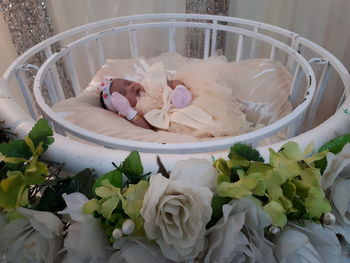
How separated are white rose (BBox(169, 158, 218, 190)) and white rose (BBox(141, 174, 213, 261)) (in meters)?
0.02

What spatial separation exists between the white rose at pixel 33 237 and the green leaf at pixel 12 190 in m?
0.02

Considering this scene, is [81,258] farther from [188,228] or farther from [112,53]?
[112,53]

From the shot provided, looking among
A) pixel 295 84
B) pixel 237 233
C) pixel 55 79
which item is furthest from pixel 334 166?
pixel 55 79

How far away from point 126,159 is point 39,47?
525 millimetres

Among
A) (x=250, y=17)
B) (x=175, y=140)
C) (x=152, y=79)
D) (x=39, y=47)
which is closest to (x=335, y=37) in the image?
(x=250, y=17)

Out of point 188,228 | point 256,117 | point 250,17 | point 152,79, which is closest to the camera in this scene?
point 188,228

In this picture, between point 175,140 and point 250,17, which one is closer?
point 175,140

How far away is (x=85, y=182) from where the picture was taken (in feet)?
1.07

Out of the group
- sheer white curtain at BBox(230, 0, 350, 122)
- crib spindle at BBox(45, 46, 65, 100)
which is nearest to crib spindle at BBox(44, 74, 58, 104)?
crib spindle at BBox(45, 46, 65, 100)

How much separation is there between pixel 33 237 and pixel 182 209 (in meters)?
0.17

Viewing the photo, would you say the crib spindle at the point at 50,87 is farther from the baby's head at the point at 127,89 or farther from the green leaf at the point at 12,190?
the green leaf at the point at 12,190

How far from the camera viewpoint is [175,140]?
730 mm

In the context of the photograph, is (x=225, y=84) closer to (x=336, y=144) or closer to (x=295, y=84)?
(x=295, y=84)

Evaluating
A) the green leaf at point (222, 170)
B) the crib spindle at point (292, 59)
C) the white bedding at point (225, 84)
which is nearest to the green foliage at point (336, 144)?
the green leaf at point (222, 170)
